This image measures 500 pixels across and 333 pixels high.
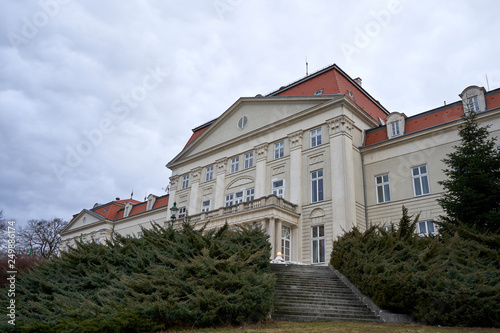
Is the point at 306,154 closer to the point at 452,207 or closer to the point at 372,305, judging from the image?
the point at 452,207

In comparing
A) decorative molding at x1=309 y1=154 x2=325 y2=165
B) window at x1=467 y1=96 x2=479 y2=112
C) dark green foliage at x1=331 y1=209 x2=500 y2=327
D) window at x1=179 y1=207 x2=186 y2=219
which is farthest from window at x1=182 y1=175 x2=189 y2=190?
window at x1=467 y1=96 x2=479 y2=112

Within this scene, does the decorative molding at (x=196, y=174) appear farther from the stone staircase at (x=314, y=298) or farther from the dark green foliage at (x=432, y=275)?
the dark green foliage at (x=432, y=275)

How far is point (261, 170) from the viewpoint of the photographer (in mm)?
31500

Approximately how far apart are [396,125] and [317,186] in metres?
7.23

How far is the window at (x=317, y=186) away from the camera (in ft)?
90.3

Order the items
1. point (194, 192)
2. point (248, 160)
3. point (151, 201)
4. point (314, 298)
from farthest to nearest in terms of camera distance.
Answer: point (151, 201) → point (194, 192) → point (248, 160) → point (314, 298)

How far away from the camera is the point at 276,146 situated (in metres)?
31.7

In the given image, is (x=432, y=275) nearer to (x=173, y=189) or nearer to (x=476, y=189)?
(x=476, y=189)

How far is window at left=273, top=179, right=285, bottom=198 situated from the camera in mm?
29759

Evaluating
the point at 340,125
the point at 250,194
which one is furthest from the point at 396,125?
the point at 250,194

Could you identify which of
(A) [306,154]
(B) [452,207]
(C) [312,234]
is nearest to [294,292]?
(B) [452,207]

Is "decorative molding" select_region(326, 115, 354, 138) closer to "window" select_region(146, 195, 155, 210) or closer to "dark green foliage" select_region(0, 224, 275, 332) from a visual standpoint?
"dark green foliage" select_region(0, 224, 275, 332)

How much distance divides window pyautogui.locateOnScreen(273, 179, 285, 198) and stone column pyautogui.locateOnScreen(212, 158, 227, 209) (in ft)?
18.7

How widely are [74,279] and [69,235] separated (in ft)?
160
